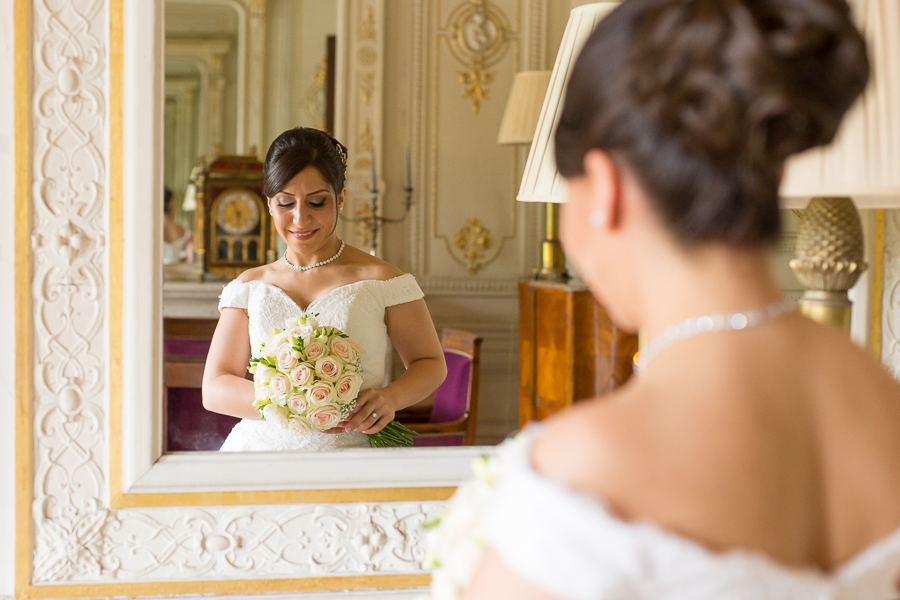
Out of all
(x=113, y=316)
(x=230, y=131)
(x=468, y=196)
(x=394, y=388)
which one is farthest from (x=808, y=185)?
(x=113, y=316)

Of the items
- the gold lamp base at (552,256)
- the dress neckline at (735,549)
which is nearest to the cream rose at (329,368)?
the gold lamp base at (552,256)

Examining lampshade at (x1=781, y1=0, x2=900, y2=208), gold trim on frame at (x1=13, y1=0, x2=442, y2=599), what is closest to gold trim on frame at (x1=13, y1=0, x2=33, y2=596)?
gold trim on frame at (x1=13, y1=0, x2=442, y2=599)

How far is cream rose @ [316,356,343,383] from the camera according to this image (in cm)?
132

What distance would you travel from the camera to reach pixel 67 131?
4.39 ft

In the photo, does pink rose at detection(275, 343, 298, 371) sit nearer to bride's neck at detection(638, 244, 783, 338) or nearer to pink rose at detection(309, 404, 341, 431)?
pink rose at detection(309, 404, 341, 431)

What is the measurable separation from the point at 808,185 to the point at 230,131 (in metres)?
0.97

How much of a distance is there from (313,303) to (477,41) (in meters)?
0.58

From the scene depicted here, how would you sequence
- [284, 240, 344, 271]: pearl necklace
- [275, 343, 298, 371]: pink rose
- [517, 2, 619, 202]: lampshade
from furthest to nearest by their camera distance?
1. [284, 240, 344, 271]: pearl necklace
2. [275, 343, 298, 371]: pink rose
3. [517, 2, 619, 202]: lampshade

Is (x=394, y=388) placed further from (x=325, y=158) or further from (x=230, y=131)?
(x=230, y=131)

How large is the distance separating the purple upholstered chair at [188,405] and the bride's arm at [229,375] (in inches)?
0.5

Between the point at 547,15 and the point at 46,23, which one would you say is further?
the point at 547,15

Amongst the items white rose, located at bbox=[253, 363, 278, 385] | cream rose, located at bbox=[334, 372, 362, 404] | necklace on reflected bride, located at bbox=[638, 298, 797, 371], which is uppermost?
necklace on reflected bride, located at bbox=[638, 298, 797, 371]

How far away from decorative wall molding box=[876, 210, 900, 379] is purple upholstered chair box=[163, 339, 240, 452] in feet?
4.17

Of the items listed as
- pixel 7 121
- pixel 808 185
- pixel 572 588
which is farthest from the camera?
pixel 7 121
